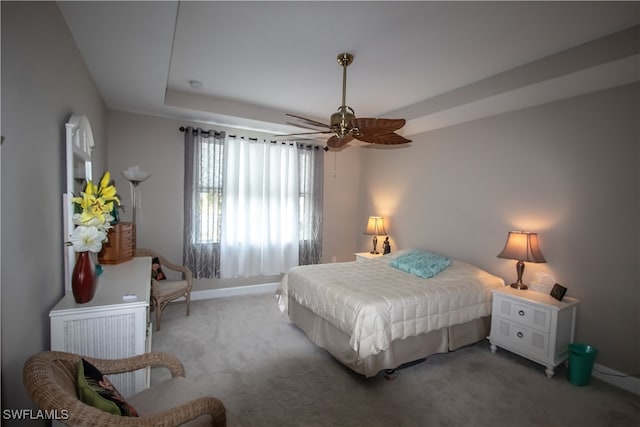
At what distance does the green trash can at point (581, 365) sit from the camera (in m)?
2.30

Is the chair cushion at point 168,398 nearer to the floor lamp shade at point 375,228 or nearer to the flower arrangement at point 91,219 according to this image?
the flower arrangement at point 91,219

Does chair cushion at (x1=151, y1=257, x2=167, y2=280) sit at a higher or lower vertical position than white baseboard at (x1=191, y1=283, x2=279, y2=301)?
higher

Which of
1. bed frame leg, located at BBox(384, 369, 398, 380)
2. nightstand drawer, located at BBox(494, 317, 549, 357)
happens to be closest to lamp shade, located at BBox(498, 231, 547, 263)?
nightstand drawer, located at BBox(494, 317, 549, 357)

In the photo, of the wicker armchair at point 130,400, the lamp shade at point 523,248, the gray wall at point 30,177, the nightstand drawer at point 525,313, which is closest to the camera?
the wicker armchair at point 130,400

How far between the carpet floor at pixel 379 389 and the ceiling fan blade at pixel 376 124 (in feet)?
6.64

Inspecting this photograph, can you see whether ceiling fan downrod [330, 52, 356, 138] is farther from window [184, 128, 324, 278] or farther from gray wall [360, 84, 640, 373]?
window [184, 128, 324, 278]

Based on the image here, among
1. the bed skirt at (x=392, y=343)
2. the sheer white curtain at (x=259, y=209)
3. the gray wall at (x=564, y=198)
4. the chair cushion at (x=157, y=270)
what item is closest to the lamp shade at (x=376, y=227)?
the gray wall at (x=564, y=198)

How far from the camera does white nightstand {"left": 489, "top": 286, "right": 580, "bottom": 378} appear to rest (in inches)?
95.3

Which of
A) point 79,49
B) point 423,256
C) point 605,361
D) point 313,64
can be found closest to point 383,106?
point 313,64

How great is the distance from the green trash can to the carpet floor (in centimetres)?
6

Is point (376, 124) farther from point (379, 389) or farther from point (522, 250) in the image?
point (379, 389)

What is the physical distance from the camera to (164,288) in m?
3.22

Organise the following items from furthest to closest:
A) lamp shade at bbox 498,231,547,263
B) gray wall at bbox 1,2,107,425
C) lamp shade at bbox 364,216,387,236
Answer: lamp shade at bbox 364,216,387,236 → lamp shade at bbox 498,231,547,263 → gray wall at bbox 1,2,107,425

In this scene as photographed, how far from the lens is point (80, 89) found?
217 centimetres
